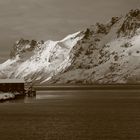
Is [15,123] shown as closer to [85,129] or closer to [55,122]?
[55,122]

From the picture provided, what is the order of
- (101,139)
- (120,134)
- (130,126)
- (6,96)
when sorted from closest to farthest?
(101,139) → (120,134) → (130,126) → (6,96)

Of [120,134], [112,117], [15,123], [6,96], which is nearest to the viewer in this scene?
[120,134]

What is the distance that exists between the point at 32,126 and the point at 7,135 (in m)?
13.1

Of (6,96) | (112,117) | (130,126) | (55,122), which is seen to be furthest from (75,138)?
(6,96)

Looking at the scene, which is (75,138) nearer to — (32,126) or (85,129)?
(85,129)

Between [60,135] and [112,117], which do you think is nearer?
[60,135]

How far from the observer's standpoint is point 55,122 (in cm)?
9300

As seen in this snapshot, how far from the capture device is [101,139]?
67500 mm

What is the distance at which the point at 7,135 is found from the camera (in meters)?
72.5

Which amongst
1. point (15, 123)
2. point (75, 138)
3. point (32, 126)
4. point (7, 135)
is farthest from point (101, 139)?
point (15, 123)

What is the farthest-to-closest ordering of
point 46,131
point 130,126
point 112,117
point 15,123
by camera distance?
point 112,117 < point 15,123 < point 130,126 < point 46,131

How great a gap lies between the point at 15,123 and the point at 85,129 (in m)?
17.5

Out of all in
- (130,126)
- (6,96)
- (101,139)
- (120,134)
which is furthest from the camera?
(6,96)

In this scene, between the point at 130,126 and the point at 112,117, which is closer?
the point at 130,126
